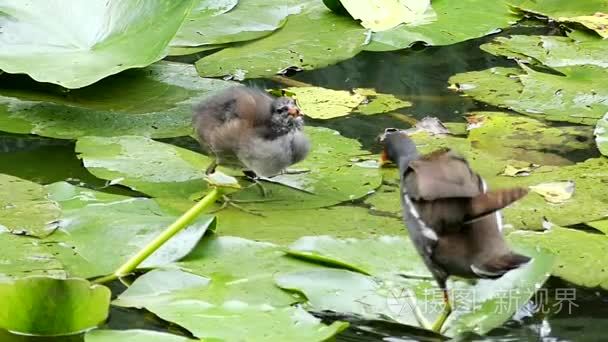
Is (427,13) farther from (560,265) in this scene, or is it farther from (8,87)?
(560,265)

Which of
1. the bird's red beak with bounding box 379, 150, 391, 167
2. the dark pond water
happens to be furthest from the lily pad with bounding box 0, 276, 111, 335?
the bird's red beak with bounding box 379, 150, 391, 167

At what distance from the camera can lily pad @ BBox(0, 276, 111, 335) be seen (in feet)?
8.52

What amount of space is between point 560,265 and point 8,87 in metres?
2.43

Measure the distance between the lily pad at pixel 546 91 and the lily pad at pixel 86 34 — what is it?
1293mm

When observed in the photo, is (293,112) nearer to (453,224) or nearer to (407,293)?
(407,293)

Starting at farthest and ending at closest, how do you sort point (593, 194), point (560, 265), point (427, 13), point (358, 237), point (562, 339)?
point (427, 13) → point (593, 194) → point (358, 237) → point (560, 265) → point (562, 339)

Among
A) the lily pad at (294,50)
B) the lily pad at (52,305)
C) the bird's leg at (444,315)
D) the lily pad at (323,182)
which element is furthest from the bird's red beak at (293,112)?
the lily pad at (52,305)

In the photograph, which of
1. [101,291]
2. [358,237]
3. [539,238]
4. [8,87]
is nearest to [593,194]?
[539,238]

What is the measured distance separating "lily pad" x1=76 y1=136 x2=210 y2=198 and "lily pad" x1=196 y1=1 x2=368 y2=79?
90cm

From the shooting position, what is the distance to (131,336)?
261 centimetres

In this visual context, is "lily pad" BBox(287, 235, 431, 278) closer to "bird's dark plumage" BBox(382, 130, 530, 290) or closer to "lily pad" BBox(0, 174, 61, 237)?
"bird's dark plumage" BBox(382, 130, 530, 290)

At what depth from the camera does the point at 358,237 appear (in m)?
3.26

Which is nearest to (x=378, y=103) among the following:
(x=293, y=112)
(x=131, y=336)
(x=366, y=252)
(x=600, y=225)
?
(x=293, y=112)

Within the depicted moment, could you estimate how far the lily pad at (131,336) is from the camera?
2592mm
